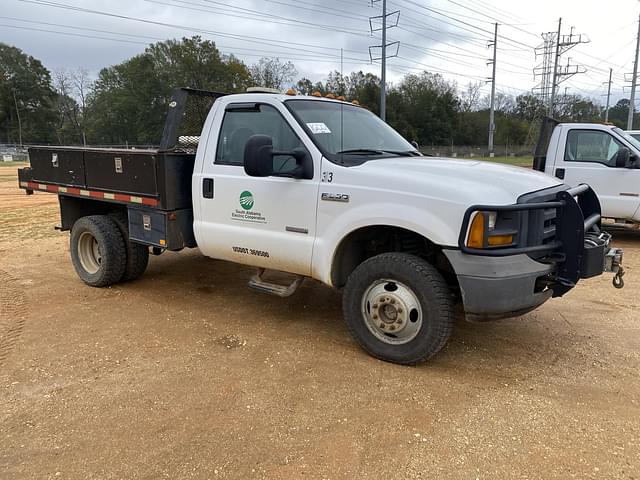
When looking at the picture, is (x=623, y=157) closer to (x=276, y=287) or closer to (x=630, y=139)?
(x=630, y=139)

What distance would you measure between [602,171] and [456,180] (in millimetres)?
5885

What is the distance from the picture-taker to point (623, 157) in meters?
7.94

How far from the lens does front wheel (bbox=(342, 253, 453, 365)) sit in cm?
366

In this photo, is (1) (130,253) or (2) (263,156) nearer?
(2) (263,156)

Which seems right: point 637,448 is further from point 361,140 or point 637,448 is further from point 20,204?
point 20,204

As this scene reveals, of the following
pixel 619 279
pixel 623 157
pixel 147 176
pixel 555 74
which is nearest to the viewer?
pixel 619 279

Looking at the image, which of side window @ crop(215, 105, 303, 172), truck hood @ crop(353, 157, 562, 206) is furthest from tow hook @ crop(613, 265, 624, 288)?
side window @ crop(215, 105, 303, 172)

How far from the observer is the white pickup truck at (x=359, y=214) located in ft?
11.5

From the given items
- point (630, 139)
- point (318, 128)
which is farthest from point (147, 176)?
point (630, 139)

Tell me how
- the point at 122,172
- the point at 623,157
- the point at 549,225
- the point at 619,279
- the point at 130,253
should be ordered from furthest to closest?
the point at 623,157
the point at 130,253
the point at 122,172
the point at 619,279
the point at 549,225

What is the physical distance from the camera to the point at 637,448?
2869 millimetres

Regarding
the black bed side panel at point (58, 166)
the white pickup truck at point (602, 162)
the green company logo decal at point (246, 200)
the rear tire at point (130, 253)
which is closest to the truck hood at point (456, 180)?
the green company logo decal at point (246, 200)

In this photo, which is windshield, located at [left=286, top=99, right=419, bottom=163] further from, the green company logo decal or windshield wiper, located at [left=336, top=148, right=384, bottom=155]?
the green company logo decal

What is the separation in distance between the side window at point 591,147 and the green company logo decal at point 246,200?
6291 millimetres
